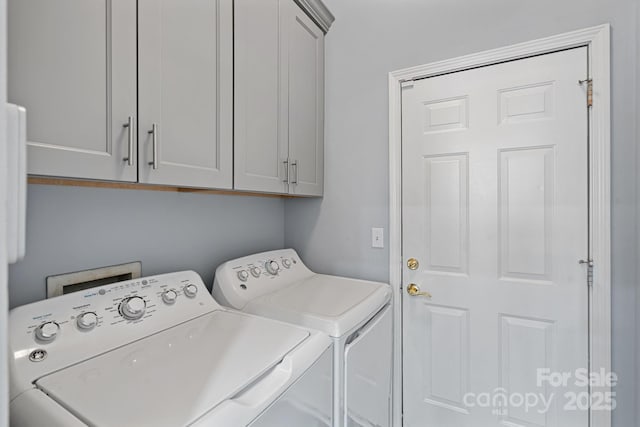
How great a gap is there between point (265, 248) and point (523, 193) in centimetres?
147

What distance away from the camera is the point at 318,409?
3.22 feet

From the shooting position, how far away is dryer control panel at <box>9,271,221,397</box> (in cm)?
83

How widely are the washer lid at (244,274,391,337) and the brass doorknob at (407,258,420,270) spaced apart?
0.19m

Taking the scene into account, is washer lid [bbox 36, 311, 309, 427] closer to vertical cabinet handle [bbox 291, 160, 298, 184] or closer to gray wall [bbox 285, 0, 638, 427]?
vertical cabinet handle [bbox 291, 160, 298, 184]

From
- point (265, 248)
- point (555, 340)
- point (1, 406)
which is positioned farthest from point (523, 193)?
point (1, 406)

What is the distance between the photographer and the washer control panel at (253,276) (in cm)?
143

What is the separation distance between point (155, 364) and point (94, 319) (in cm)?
29

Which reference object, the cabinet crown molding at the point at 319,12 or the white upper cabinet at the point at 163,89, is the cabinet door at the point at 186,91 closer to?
the white upper cabinet at the point at 163,89

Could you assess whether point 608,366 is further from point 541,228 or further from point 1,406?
point 1,406

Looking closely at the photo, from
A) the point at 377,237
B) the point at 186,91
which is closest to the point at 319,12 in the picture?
the point at 186,91

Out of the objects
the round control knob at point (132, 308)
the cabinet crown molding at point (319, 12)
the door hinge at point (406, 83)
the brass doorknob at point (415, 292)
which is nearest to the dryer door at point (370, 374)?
the brass doorknob at point (415, 292)

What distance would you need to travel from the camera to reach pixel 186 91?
43.7 inches

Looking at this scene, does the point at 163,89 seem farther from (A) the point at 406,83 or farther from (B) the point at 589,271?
(B) the point at 589,271

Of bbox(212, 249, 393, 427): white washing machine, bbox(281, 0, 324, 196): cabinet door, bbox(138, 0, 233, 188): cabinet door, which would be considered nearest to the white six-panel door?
bbox(212, 249, 393, 427): white washing machine
